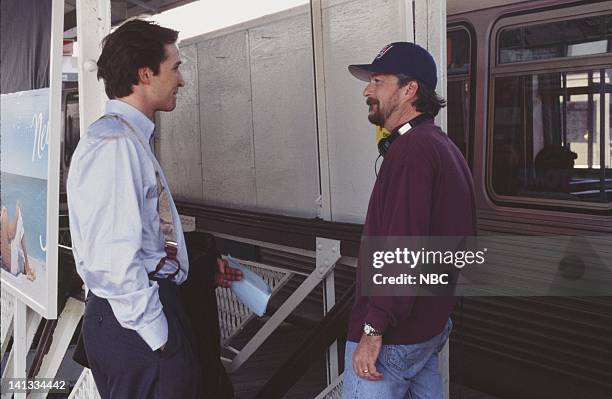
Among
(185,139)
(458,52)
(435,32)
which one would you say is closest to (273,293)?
(185,139)

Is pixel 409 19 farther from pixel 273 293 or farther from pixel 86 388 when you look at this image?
pixel 273 293

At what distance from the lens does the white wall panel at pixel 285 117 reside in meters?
4.86

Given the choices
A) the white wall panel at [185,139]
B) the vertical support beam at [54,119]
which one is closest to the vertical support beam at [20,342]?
the vertical support beam at [54,119]

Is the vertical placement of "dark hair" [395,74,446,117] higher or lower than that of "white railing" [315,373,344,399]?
higher

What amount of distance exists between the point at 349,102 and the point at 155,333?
1.65 metres

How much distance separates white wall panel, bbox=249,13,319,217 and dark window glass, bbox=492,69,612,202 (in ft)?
3.89

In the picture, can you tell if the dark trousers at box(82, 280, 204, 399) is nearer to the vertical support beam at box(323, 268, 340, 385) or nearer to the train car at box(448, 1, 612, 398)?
the vertical support beam at box(323, 268, 340, 385)

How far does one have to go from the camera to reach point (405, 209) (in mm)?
2104

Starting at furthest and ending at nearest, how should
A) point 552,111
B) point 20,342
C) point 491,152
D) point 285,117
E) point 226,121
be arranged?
point 226,121 → point 285,117 → point 491,152 → point 552,111 → point 20,342

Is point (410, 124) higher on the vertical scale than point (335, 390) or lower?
higher

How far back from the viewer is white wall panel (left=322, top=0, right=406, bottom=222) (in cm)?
324

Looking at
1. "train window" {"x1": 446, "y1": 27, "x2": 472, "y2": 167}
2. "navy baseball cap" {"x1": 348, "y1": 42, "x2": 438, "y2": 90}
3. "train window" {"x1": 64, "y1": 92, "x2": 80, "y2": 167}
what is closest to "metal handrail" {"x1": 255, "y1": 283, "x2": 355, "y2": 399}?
"navy baseball cap" {"x1": 348, "y1": 42, "x2": 438, "y2": 90}

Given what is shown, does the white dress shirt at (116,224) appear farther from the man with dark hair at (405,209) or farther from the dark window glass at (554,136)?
the dark window glass at (554,136)

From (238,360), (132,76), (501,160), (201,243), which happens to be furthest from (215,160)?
(132,76)
